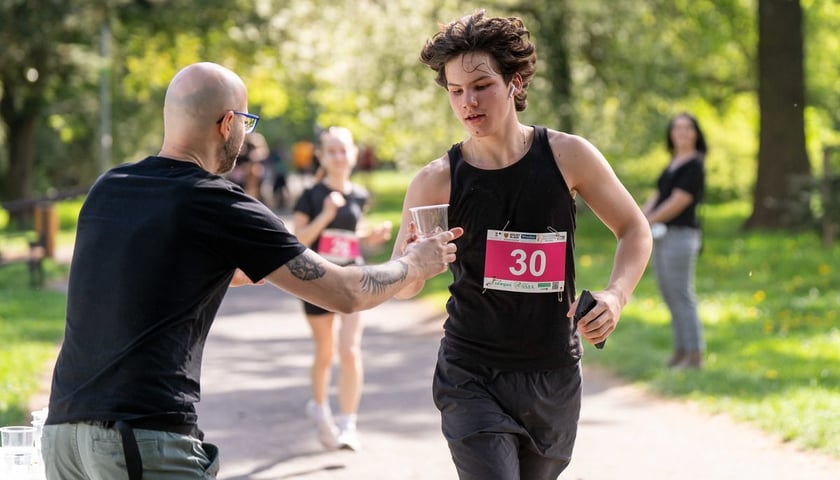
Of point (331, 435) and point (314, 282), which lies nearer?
point (314, 282)

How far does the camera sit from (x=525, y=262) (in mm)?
4344

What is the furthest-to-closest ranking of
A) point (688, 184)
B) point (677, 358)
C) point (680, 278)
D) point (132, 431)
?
point (677, 358) < point (680, 278) < point (688, 184) < point (132, 431)

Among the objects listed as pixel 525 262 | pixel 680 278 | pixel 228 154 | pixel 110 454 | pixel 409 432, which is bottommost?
pixel 409 432

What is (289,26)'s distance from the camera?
2845 cm

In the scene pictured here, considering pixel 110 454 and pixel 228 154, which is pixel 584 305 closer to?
pixel 228 154

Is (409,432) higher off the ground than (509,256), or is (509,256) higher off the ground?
(509,256)

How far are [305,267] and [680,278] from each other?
291 inches

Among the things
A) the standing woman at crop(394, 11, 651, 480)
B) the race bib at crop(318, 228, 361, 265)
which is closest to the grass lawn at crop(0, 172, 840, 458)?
the race bib at crop(318, 228, 361, 265)

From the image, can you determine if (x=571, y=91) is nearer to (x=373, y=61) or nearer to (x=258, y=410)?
(x=373, y=61)

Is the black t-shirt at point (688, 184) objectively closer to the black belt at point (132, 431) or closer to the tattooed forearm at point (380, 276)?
the tattooed forearm at point (380, 276)

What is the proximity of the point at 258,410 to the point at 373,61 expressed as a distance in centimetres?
1532

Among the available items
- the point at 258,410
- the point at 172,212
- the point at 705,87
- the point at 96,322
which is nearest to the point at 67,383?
the point at 96,322

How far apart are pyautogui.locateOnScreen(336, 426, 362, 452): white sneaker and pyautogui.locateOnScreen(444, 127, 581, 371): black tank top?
3.78m

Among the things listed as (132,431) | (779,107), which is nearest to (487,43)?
(132,431)
